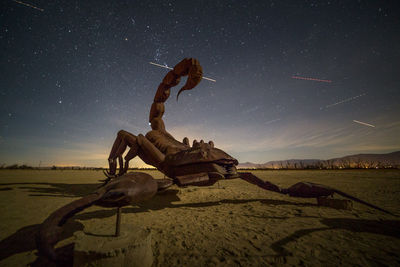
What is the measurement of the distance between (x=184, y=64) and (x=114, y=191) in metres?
4.12

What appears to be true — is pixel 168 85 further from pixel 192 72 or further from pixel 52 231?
pixel 52 231

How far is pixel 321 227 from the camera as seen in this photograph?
3023 millimetres

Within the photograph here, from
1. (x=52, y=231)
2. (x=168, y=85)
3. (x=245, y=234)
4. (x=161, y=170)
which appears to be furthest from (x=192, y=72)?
(x=52, y=231)

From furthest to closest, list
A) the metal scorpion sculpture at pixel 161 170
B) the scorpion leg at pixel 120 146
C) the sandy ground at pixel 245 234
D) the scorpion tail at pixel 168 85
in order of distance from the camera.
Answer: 1. the scorpion tail at pixel 168 85
2. the scorpion leg at pixel 120 146
3. the sandy ground at pixel 245 234
4. the metal scorpion sculpture at pixel 161 170

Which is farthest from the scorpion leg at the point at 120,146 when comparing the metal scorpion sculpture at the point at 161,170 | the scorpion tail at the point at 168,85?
the scorpion tail at the point at 168,85

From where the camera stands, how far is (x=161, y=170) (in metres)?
3.98

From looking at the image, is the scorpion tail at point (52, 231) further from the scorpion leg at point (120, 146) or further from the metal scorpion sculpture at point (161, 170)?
the scorpion leg at point (120, 146)

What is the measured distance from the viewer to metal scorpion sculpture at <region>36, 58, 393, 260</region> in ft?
4.81

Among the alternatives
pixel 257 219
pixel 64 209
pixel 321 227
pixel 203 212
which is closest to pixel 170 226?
pixel 203 212

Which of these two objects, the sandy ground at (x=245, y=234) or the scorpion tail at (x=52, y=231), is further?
the sandy ground at (x=245, y=234)

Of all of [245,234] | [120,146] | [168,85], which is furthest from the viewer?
[168,85]

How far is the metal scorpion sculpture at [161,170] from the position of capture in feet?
4.81

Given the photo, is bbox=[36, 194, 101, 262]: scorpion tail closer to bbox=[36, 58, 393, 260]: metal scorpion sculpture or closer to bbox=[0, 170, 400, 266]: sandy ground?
bbox=[36, 58, 393, 260]: metal scorpion sculpture

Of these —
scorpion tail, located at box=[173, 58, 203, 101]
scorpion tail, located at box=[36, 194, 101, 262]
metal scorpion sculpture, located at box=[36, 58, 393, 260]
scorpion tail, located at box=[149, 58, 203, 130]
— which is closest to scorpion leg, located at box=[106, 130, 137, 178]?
Result: metal scorpion sculpture, located at box=[36, 58, 393, 260]
